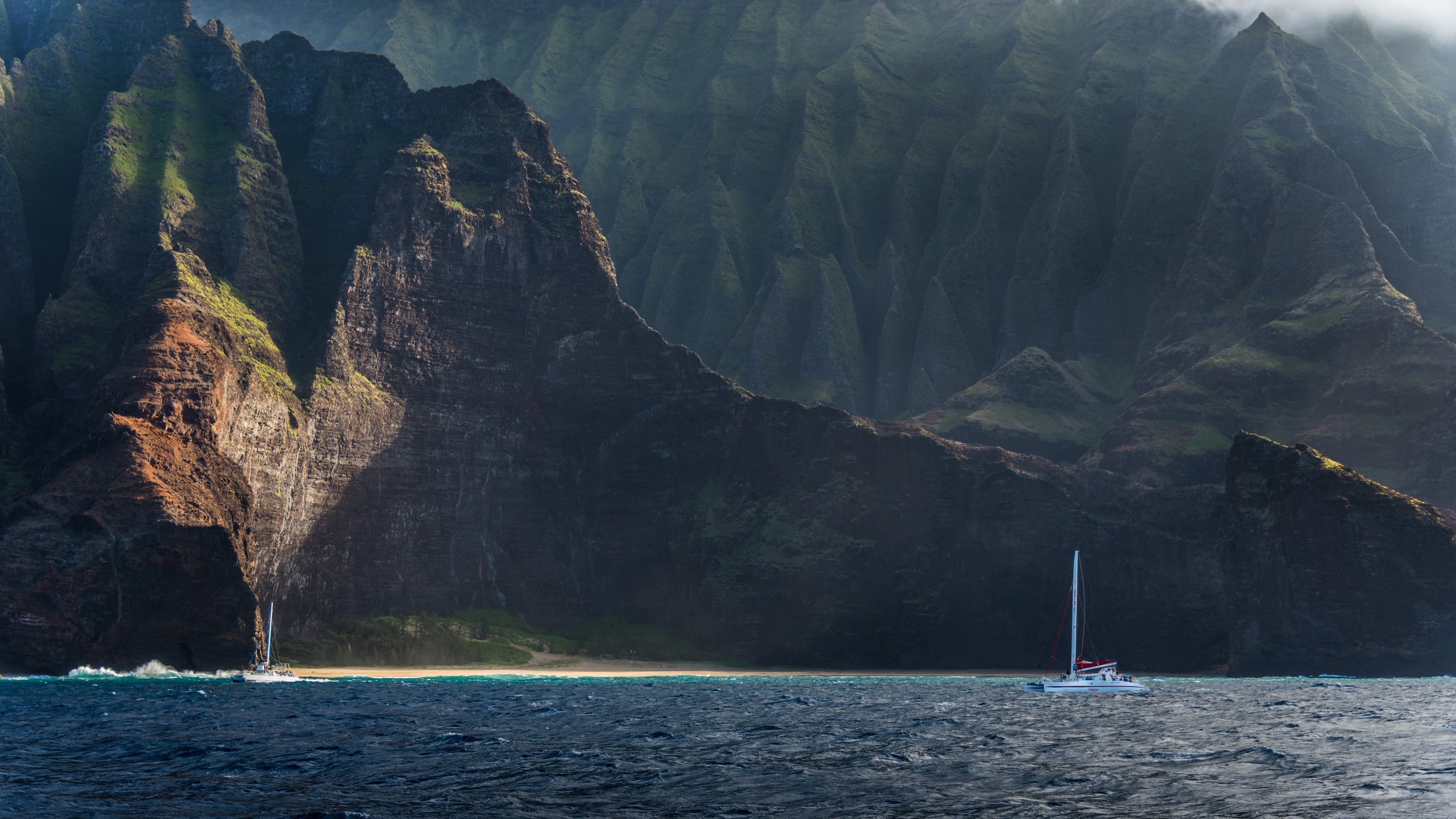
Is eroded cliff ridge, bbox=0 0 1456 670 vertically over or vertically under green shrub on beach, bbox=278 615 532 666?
over

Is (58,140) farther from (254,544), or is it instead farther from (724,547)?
(724,547)

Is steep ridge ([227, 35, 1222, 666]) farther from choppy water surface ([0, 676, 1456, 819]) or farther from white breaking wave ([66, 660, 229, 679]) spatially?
choppy water surface ([0, 676, 1456, 819])

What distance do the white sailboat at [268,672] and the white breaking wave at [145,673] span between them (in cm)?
397

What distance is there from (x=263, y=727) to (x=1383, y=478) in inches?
6772

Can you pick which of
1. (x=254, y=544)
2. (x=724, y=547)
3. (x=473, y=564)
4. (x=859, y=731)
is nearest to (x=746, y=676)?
(x=724, y=547)

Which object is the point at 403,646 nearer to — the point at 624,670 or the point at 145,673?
the point at 624,670

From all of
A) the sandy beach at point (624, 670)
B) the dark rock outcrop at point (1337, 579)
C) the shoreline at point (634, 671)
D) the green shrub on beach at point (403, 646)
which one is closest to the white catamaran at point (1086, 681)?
the shoreline at point (634, 671)

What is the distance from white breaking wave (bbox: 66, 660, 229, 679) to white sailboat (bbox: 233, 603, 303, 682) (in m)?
3.97

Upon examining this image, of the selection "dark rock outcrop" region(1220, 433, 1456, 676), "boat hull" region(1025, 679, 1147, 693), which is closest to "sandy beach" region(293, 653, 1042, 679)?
"dark rock outcrop" region(1220, 433, 1456, 676)

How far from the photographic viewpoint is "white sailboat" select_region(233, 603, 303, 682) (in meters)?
122

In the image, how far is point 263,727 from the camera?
7056cm

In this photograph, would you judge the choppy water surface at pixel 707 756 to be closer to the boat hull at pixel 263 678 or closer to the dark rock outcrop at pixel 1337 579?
the boat hull at pixel 263 678

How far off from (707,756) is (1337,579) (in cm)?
12066

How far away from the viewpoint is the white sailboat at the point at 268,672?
12156 centimetres
